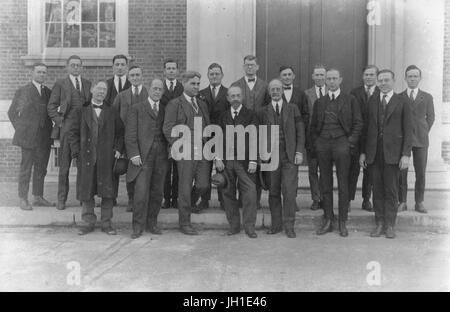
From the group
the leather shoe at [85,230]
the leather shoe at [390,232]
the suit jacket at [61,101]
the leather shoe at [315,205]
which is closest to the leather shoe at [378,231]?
the leather shoe at [390,232]

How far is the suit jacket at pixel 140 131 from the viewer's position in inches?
250

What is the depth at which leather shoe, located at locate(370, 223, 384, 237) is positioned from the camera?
6406mm

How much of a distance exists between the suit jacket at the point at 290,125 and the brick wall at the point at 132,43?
3.45 meters

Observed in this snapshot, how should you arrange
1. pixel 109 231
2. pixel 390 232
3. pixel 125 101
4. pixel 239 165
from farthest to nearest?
pixel 125 101, pixel 109 231, pixel 239 165, pixel 390 232

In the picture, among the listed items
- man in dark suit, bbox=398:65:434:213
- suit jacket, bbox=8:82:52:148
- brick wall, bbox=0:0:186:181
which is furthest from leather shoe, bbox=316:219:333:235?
brick wall, bbox=0:0:186:181

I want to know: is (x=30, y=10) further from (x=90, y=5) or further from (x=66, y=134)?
(x=66, y=134)

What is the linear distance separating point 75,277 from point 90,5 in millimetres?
6370

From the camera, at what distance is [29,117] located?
23.5 ft

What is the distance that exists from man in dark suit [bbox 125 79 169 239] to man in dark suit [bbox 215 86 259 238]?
760 mm

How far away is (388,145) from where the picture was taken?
6.23 meters

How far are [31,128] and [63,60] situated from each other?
111 inches

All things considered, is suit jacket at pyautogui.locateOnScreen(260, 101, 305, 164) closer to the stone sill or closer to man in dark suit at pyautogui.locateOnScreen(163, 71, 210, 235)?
man in dark suit at pyautogui.locateOnScreen(163, 71, 210, 235)

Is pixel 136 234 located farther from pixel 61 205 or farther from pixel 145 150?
pixel 61 205

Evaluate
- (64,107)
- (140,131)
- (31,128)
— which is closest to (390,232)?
(140,131)
